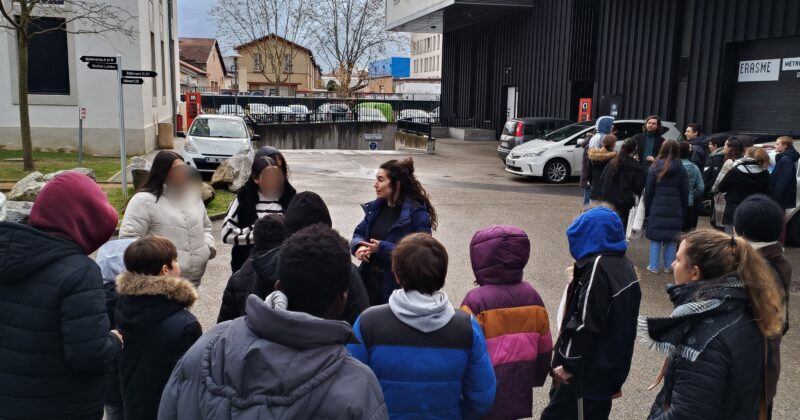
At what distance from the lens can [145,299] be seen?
2979 millimetres

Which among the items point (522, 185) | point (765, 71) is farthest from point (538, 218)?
point (765, 71)

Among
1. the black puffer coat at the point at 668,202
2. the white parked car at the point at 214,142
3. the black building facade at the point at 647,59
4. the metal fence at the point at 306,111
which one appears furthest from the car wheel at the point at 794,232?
the metal fence at the point at 306,111

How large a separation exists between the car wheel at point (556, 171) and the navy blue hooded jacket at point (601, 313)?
554 inches

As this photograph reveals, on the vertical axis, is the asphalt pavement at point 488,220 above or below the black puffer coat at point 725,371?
below

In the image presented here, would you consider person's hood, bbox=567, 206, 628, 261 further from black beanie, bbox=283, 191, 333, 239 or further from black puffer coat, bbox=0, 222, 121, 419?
black puffer coat, bbox=0, 222, 121, 419

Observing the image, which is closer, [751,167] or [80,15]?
[751,167]

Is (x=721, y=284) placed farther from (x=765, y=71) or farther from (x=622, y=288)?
(x=765, y=71)

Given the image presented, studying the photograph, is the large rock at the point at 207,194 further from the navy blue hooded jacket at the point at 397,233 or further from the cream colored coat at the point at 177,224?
the navy blue hooded jacket at the point at 397,233

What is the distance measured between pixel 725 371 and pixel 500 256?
1.09 metres

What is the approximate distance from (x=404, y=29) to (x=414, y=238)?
3523 cm

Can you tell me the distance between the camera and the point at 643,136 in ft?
37.8

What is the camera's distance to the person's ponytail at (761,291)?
252cm

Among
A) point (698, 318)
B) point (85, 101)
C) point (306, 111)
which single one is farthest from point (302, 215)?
point (306, 111)

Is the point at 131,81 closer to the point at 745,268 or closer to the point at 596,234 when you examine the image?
the point at 596,234
